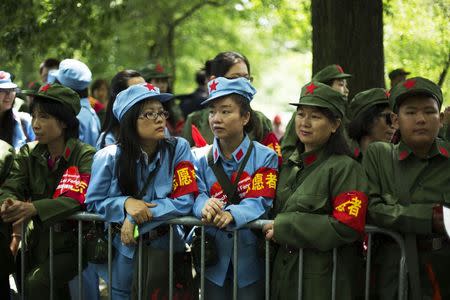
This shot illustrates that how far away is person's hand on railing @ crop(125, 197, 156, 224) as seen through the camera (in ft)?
16.0

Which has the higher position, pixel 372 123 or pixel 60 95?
pixel 60 95

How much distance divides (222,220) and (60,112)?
5.78 ft

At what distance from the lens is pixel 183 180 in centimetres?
513

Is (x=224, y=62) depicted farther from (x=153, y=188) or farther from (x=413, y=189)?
(x=413, y=189)

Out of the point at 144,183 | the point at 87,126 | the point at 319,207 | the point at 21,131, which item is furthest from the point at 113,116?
the point at 319,207

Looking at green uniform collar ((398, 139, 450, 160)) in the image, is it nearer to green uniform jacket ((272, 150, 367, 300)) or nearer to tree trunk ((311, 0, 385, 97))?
green uniform jacket ((272, 150, 367, 300))

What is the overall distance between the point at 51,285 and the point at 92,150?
3.55 feet

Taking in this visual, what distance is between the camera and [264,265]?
16.8 feet

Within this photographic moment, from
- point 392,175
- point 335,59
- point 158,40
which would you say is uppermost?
point 158,40

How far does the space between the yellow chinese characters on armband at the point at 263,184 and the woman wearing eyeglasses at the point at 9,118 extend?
2.85 meters

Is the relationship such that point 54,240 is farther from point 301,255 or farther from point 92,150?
point 301,255

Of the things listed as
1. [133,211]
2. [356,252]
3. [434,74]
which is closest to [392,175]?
[356,252]

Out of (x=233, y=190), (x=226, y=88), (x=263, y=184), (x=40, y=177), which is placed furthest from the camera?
(x=40, y=177)

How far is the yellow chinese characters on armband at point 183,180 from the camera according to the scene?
510 centimetres
